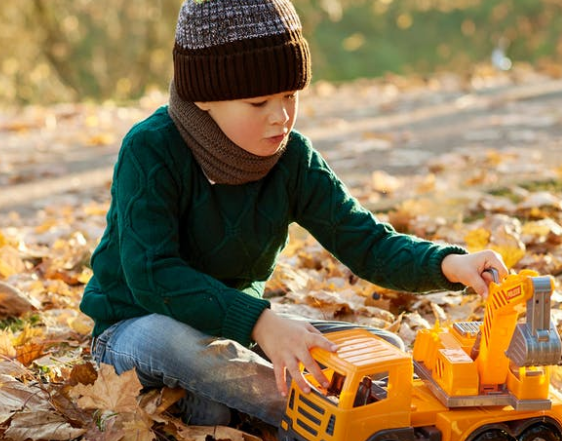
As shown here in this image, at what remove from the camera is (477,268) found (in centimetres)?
197

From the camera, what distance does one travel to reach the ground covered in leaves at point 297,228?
2020 mm

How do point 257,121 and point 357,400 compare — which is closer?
point 357,400

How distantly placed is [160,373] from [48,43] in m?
9.18

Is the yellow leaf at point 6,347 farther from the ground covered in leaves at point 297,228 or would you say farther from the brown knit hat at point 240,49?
the brown knit hat at point 240,49

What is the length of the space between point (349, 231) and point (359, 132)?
433cm

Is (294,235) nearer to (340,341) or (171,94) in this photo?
(171,94)

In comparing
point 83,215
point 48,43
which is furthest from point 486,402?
point 48,43

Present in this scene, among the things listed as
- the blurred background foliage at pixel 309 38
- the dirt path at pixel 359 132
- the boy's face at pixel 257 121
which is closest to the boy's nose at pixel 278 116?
the boy's face at pixel 257 121

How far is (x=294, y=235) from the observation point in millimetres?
3715

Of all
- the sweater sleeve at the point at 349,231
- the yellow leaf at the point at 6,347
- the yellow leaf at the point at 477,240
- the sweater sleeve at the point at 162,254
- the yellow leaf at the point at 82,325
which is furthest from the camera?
the yellow leaf at the point at 477,240

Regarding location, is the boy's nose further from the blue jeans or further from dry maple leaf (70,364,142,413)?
dry maple leaf (70,364,142,413)

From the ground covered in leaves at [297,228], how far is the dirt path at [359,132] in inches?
0.8

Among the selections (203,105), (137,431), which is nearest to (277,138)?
(203,105)

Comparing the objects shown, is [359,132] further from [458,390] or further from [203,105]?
[458,390]
